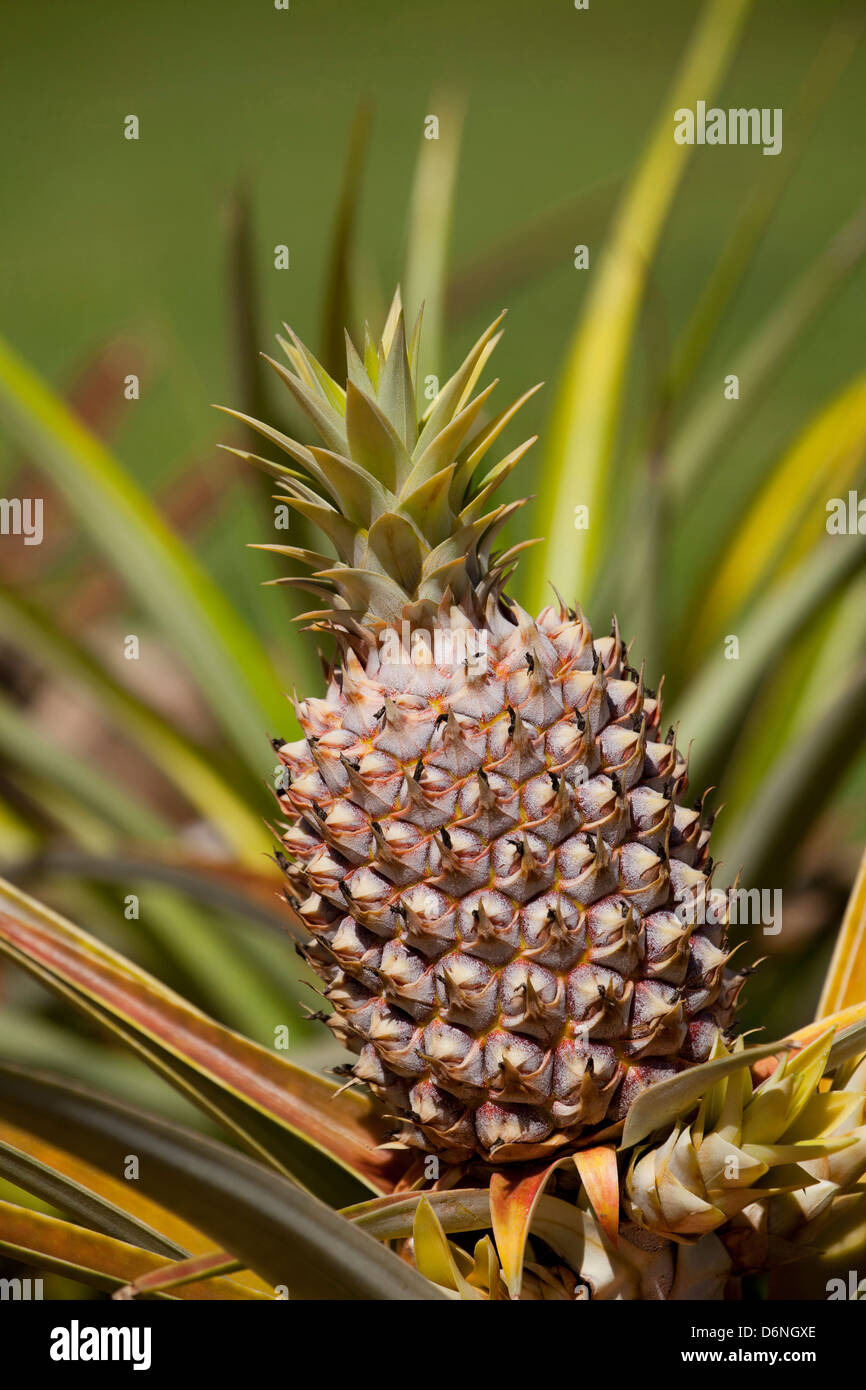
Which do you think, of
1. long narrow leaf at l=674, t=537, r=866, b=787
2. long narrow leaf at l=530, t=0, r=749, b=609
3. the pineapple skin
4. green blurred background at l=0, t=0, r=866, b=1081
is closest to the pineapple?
the pineapple skin

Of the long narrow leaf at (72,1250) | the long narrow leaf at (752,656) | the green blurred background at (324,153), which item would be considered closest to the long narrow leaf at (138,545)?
the long narrow leaf at (752,656)

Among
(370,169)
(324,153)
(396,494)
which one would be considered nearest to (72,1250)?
(396,494)

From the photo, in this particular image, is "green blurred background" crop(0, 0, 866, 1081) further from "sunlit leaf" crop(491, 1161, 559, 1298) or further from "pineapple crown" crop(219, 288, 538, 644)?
"sunlit leaf" crop(491, 1161, 559, 1298)

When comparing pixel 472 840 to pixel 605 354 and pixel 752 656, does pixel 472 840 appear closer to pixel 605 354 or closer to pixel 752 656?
pixel 752 656

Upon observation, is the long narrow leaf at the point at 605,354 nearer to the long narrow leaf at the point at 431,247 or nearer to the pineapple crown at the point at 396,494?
the long narrow leaf at the point at 431,247
